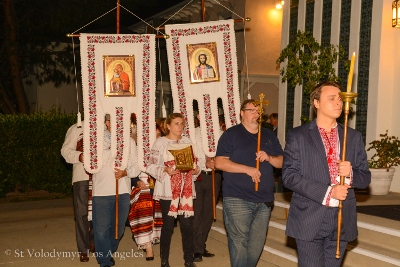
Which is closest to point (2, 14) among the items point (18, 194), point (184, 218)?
point (18, 194)

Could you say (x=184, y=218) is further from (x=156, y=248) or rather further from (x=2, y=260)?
(x=2, y=260)

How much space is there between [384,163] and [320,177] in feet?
24.6

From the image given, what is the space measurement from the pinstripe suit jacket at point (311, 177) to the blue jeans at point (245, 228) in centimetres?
144

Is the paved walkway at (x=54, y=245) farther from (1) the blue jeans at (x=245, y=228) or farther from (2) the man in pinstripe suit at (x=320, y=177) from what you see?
(2) the man in pinstripe suit at (x=320, y=177)

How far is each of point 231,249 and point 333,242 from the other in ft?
5.83

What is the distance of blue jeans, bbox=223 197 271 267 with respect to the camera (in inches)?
279

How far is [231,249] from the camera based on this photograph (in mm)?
7180

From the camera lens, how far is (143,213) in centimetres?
955

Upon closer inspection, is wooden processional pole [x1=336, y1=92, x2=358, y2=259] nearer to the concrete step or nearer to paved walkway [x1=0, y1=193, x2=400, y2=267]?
the concrete step

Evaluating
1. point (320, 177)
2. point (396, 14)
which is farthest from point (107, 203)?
point (396, 14)

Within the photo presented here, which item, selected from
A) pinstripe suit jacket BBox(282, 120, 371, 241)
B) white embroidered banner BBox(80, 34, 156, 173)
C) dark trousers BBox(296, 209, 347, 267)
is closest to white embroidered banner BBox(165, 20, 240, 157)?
white embroidered banner BBox(80, 34, 156, 173)

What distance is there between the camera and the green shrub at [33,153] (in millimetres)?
17062

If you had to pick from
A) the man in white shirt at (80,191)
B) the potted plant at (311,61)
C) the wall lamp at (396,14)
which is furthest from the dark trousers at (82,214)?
the wall lamp at (396,14)

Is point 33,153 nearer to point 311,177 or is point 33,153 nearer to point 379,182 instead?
point 379,182
